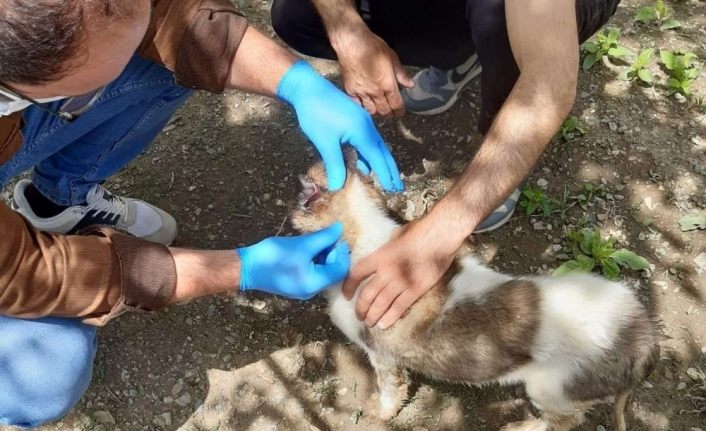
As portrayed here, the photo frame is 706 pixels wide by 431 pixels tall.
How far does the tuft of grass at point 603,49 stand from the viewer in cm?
358

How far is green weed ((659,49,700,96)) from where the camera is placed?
3459 mm

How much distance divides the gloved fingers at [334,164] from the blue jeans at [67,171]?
71 cm

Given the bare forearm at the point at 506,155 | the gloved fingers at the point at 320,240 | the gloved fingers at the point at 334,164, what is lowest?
the gloved fingers at the point at 320,240

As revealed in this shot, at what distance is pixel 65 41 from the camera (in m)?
1.44

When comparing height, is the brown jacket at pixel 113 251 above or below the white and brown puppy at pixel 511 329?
above

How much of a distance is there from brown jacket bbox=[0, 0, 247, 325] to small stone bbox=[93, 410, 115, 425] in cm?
79

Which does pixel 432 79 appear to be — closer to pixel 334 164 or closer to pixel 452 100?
pixel 452 100

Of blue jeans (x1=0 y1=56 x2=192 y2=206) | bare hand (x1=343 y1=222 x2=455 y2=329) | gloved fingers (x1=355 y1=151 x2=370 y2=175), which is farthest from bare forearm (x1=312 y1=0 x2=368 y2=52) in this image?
bare hand (x1=343 y1=222 x2=455 y2=329)

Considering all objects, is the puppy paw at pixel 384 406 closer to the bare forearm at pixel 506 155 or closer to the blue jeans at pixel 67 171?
the bare forearm at pixel 506 155

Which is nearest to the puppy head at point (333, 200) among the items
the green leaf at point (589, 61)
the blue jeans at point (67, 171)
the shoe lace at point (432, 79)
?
the blue jeans at point (67, 171)

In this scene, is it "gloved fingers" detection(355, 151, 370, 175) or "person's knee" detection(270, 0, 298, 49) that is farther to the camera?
"person's knee" detection(270, 0, 298, 49)

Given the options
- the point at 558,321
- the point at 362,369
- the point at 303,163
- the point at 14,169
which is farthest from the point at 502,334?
the point at 14,169

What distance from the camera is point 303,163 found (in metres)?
3.44

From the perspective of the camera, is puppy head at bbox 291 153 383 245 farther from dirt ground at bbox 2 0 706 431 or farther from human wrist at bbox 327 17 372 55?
dirt ground at bbox 2 0 706 431
